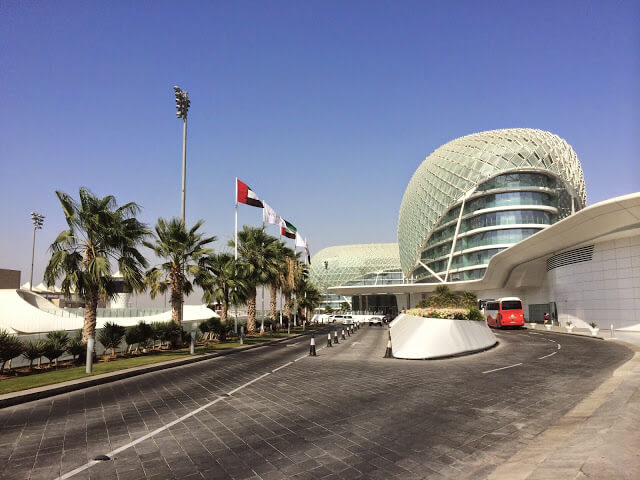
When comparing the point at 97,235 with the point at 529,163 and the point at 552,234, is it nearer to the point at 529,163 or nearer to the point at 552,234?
the point at 552,234

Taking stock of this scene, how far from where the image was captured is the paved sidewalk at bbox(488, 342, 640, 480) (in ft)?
14.4

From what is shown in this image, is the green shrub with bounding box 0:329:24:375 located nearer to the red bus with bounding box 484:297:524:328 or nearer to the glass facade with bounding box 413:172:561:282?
the red bus with bounding box 484:297:524:328

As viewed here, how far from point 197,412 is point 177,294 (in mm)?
16804

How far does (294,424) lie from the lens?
7.42 m

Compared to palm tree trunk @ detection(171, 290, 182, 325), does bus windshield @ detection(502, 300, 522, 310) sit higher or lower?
lower

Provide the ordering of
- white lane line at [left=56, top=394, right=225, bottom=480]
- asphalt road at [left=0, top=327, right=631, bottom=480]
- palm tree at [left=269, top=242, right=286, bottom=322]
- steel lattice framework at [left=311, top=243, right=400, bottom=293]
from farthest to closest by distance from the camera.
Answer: steel lattice framework at [left=311, top=243, right=400, bottom=293] → palm tree at [left=269, top=242, right=286, bottom=322] → asphalt road at [left=0, top=327, right=631, bottom=480] → white lane line at [left=56, top=394, right=225, bottom=480]

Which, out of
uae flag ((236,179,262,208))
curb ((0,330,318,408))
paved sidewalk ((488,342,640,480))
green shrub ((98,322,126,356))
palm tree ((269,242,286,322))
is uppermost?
uae flag ((236,179,262,208))

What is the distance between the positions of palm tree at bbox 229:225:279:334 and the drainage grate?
94.2 ft

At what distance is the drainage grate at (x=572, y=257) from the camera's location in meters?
37.0

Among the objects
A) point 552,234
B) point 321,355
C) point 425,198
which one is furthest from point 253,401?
point 425,198

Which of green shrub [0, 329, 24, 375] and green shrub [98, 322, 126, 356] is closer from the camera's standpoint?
green shrub [0, 329, 24, 375]

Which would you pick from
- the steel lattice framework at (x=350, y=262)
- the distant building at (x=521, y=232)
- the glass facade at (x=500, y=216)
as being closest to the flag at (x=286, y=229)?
the distant building at (x=521, y=232)

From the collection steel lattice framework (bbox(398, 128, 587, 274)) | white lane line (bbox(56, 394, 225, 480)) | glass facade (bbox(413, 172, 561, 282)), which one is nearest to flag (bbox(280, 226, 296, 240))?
glass facade (bbox(413, 172, 561, 282))

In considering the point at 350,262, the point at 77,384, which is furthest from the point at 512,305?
the point at 350,262
